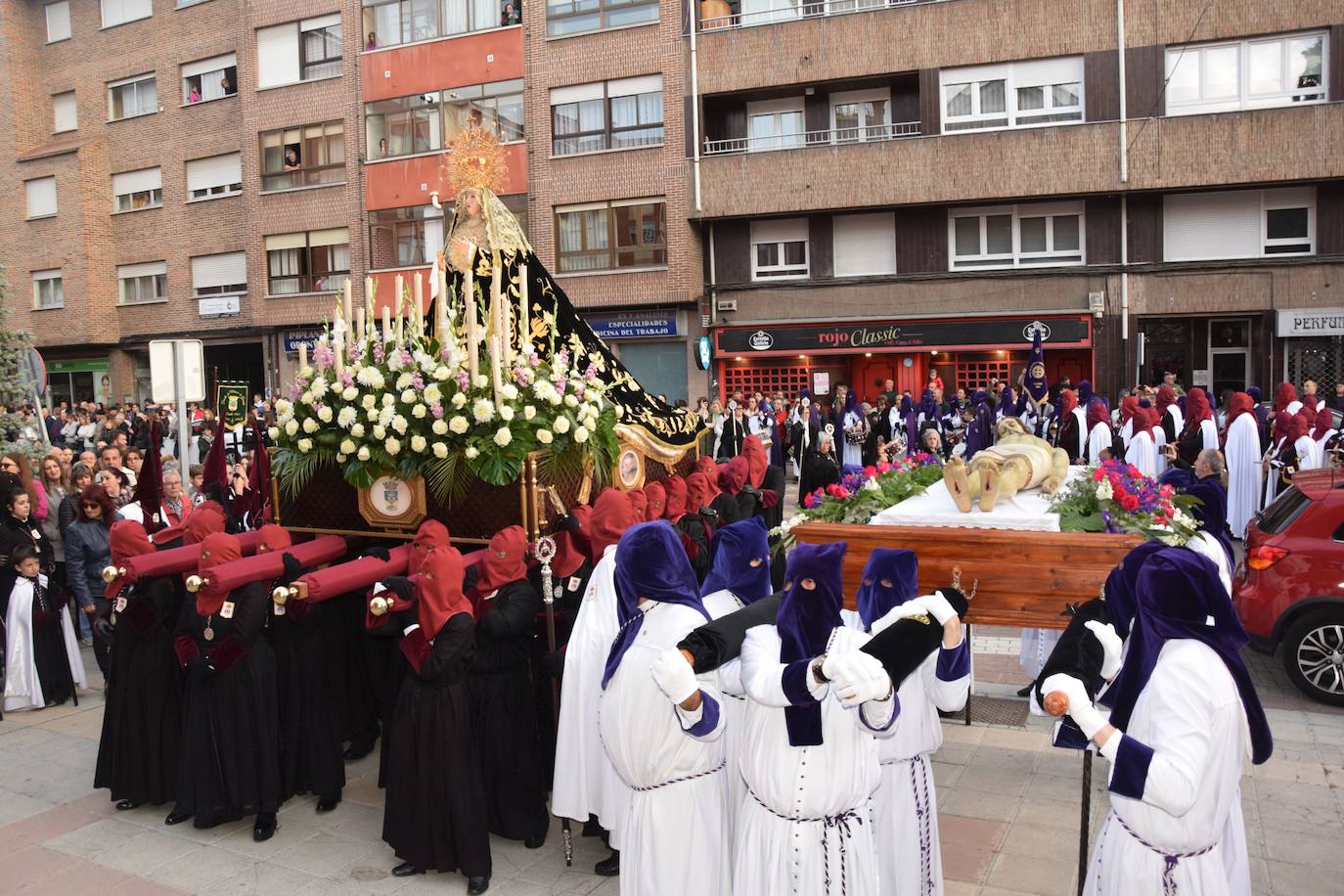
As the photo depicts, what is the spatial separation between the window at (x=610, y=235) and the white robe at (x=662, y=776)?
21970 mm

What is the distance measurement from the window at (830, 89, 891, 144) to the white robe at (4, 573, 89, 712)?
67.4 feet

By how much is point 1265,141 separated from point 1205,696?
22.0 metres

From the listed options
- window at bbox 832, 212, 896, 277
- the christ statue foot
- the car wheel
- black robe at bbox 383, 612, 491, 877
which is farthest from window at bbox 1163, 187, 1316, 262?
black robe at bbox 383, 612, 491, 877

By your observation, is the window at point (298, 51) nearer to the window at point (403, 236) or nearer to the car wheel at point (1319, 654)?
the window at point (403, 236)

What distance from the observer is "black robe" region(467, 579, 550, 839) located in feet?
19.8

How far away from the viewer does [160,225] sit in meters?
31.4

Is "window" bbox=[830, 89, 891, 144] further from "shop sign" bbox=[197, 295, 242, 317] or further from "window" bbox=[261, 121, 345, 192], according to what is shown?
"shop sign" bbox=[197, 295, 242, 317]

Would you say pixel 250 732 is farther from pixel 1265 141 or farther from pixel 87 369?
pixel 87 369

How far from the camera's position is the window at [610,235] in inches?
1014

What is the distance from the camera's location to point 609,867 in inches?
228

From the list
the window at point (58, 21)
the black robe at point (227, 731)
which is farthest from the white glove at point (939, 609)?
the window at point (58, 21)

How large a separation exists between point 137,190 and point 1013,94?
25.4 metres

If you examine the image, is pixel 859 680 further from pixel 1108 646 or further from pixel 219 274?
pixel 219 274

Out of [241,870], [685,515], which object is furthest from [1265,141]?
[241,870]
